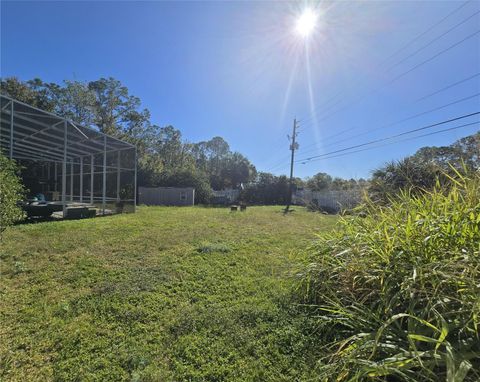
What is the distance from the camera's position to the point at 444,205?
211cm

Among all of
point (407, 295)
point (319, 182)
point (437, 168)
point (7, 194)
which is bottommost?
point (407, 295)

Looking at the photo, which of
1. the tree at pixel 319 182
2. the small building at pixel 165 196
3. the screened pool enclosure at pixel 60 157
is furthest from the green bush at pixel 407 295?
the tree at pixel 319 182

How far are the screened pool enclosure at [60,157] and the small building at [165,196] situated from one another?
2043 millimetres

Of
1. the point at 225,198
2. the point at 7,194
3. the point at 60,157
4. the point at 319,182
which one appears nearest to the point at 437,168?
the point at 7,194

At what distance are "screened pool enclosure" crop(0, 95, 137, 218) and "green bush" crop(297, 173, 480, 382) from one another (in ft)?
19.2

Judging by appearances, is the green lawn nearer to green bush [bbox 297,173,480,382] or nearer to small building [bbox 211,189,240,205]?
green bush [bbox 297,173,480,382]

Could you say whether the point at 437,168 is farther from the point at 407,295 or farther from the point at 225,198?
the point at 225,198

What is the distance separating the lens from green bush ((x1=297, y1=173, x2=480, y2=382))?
4.46 feet

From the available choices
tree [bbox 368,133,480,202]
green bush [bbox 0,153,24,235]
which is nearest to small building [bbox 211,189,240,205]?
tree [bbox 368,133,480,202]

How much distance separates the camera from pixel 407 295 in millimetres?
1719

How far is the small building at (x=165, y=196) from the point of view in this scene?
67.5 feet

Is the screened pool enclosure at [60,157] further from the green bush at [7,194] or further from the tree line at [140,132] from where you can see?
the tree line at [140,132]

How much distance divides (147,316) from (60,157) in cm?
1583

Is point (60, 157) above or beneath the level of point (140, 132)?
beneath
